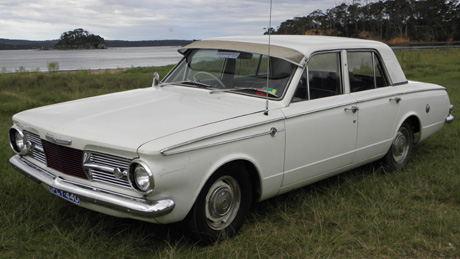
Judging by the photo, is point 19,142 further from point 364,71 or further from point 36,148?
point 364,71

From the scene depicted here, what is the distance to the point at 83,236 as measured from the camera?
361 cm

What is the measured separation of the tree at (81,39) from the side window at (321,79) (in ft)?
190

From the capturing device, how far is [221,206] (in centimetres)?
364

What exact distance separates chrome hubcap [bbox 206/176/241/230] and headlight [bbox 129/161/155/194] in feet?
1.84

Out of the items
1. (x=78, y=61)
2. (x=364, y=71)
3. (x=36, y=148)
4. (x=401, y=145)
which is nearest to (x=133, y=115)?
(x=36, y=148)

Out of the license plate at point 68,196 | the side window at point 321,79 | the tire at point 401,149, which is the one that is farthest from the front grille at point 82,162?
the tire at point 401,149

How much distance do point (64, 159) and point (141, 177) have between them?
0.75 metres

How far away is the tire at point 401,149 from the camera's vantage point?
548 centimetres

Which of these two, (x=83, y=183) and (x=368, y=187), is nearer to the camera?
(x=83, y=183)

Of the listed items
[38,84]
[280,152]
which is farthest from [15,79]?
[280,152]

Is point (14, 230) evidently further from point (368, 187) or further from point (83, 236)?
point (368, 187)

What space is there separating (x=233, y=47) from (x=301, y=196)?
5.32ft

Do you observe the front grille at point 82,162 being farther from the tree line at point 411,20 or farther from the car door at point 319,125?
the tree line at point 411,20

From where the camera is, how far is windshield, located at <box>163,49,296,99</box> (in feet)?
14.1
